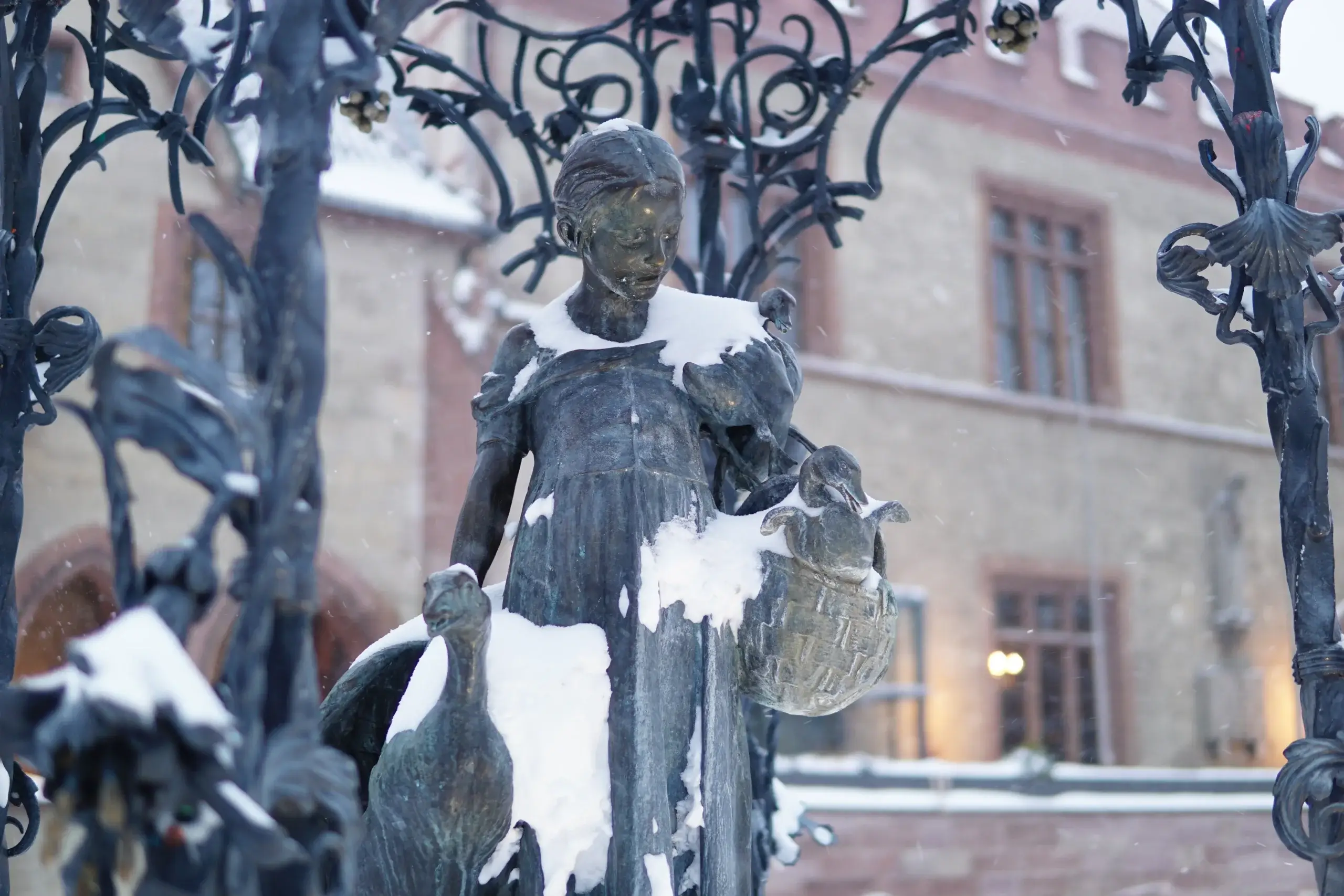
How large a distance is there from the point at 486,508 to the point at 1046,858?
34.4ft

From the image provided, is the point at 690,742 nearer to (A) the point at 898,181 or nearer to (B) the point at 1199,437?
(A) the point at 898,181

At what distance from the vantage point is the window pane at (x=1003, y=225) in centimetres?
1614

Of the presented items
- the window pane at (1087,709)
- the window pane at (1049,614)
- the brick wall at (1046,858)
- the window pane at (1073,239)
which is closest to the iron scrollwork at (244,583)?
the brick wall at (1046,858)

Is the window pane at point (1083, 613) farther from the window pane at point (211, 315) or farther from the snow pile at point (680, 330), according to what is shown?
the snow pile at point (680, 330)

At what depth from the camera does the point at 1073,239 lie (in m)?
16.7

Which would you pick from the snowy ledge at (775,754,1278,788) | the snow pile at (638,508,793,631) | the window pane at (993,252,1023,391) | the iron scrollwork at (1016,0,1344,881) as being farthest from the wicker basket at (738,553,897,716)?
the window pane at (993,252,1023,391)

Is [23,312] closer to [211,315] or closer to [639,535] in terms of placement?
[639,535]

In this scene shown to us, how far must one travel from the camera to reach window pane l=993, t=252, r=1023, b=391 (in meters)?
15.8

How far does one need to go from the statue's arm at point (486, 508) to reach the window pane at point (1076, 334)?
14287 mm

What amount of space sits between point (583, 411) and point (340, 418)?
9.54 m

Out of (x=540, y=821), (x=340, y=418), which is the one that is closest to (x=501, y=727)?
(x=540, y=821)

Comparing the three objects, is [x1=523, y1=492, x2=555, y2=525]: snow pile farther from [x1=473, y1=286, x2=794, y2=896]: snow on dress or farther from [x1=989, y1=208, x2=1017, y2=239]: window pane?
[x1=989, y1=208, x2=1017, y2=239]: window pane

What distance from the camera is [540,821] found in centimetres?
203

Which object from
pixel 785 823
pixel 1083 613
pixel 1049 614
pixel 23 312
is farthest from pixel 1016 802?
pixel 23 312
